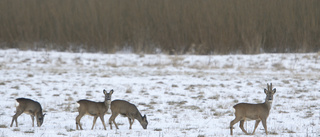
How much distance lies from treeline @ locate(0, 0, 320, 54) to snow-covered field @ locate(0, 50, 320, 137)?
2.24 metres

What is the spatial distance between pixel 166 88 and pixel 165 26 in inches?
400

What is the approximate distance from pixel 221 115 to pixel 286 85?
17.0 ft

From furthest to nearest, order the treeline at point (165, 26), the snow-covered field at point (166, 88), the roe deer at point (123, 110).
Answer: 1. the treeline at point (165, 26)
2. the snow-covered field at point (166, 88)
3. the roe deer at point (123, 110)

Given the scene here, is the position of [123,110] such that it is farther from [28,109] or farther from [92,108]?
[28,109]

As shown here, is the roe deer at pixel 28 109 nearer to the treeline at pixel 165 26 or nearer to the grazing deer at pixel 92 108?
the grazing deer at pixel 92 108

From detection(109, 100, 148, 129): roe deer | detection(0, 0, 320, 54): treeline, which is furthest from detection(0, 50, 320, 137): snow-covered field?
detection(0, 0, 320, 54): treeline

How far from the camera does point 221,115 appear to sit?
9711 millimetres

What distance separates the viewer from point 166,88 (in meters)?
13.6

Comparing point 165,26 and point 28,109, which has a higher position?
point 165,26

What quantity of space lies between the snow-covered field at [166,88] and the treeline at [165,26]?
2243 mm

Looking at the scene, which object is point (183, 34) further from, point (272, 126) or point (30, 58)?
point (272, 126)

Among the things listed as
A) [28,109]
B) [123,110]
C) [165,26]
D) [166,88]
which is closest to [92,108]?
[123,110]

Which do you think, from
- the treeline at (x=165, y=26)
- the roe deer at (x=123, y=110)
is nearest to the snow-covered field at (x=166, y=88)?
the roe deer at (x=123, y=110)

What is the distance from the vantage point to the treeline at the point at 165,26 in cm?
2219
